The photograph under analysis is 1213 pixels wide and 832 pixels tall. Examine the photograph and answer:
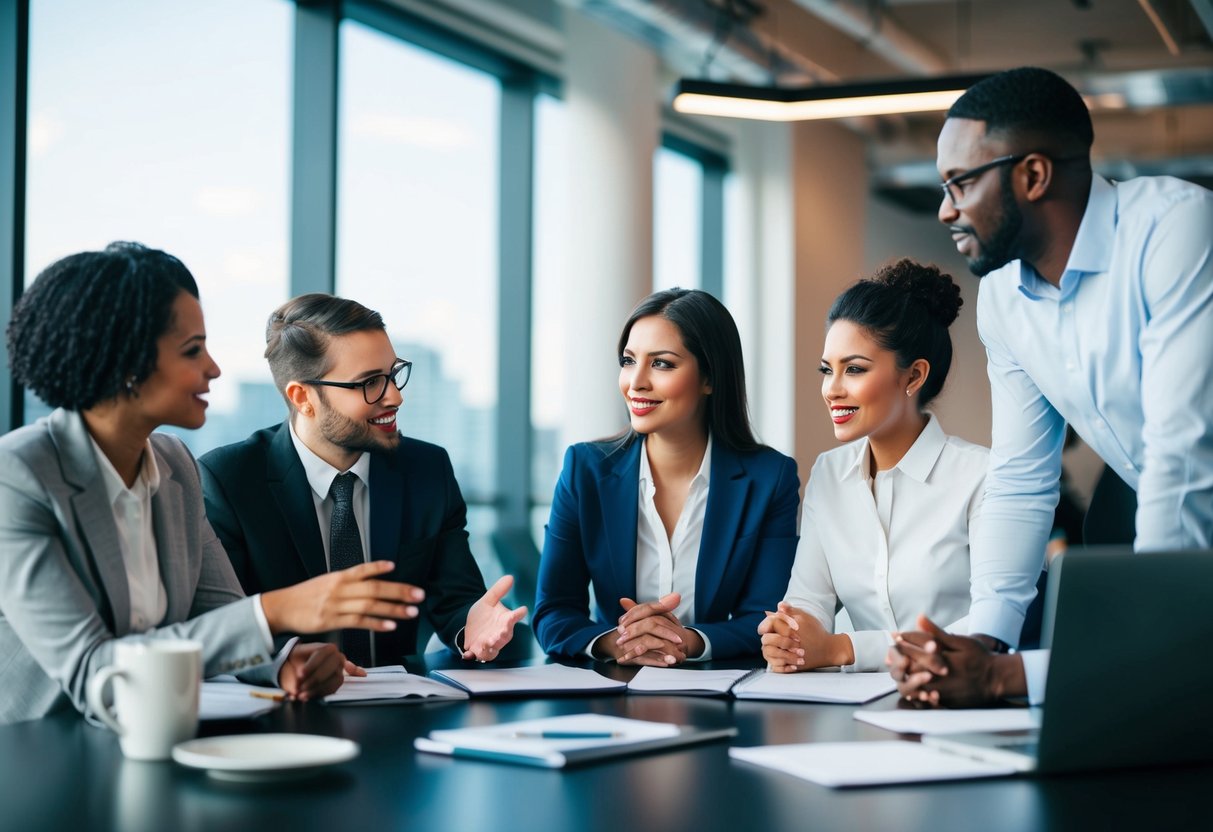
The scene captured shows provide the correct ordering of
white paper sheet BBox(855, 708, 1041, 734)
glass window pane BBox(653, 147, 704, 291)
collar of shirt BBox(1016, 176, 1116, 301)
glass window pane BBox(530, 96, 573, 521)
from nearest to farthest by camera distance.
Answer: white paper sheet BBox(855, 708, 1041, 734)
collar of shirt BBox(1016, 176, 1116, 301)
glass window pane BBox(530, 96, 573, 521)
glass window pane BBox(653, 147, 704, 291)

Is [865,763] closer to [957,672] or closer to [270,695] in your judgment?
[957,672]

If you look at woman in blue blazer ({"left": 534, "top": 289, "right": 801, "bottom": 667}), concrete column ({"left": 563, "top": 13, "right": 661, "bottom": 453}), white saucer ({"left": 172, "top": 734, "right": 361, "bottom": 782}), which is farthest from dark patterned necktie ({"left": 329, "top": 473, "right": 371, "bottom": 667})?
concrete column ({"left": 563, "top": 13, "right": 661, "bottom": 453})

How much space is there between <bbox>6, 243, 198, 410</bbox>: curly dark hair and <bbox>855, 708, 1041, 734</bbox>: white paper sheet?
1.19m

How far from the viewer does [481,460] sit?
678cm

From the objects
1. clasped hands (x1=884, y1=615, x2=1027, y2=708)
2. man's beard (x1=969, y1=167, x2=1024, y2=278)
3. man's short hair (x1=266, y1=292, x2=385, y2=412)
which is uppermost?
man's beard (x1=969, y1=167, x2=1024, y2=278)

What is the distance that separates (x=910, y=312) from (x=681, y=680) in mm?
1240

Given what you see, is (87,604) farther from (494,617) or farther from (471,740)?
(494,617)

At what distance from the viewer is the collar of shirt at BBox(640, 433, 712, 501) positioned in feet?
9.80

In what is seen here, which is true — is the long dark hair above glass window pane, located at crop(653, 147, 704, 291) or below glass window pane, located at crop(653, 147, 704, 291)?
below

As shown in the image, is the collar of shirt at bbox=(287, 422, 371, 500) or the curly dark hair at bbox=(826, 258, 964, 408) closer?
the collar of shirt at bbox=(287, 422, 371, 500)

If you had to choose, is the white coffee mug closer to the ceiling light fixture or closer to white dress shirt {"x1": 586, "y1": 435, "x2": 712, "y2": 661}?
white dress shirt {"x1": 586, "y1": 435, "x2": 712, "y2": 661}

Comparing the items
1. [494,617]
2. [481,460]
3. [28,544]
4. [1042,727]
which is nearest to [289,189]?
[481,460]

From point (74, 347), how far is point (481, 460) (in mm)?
5029

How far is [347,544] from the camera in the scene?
264cm
